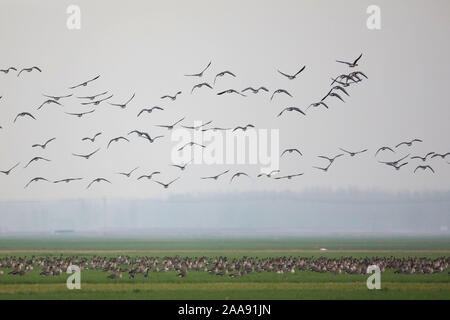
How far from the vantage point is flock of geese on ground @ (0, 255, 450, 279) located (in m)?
16.9

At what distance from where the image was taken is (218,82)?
18.5 meters

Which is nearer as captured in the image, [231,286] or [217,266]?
[231,286]

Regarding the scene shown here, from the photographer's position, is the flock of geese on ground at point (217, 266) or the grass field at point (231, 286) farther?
the flock of geese on ground at point (217, 266)

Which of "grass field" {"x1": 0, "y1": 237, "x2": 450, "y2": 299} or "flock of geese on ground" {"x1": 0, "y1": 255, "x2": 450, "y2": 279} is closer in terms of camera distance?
"grass field" {"x1": 0, "y1": 237, "x2": 450, "y2": 299}

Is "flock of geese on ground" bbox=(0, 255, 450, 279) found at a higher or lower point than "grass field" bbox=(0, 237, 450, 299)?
higher

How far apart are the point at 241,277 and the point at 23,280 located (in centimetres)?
418

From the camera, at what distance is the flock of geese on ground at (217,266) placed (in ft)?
55.4

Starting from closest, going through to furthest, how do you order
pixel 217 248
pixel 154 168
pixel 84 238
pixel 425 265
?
pixel 425 265 < pixel 154 168 < pixel 217 248 < pixel 84 238

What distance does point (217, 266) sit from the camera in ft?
56.4

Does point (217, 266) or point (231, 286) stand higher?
point (217, 266)

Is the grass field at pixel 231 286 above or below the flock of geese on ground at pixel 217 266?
below
